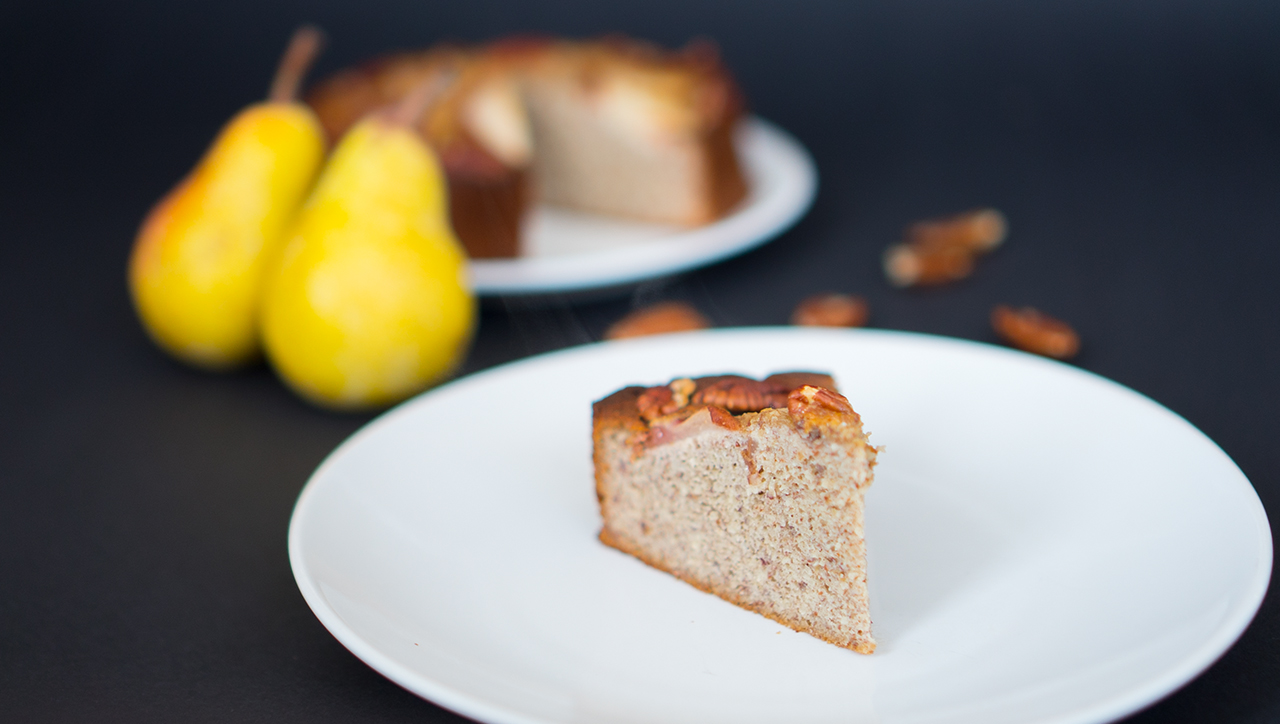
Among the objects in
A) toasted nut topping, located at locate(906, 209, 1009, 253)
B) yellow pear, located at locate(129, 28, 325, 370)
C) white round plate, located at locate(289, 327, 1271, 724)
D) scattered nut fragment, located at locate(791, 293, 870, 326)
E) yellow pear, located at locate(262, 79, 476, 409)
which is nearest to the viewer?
white round plate, located at locate(289, 327, 1271, 724)

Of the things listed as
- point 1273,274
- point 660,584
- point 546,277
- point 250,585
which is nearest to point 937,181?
point 1273,274

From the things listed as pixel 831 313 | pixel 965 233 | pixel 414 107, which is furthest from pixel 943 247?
pixel 414 107

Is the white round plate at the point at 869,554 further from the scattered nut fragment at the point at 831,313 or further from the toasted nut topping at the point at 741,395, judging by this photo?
the scattered nut fragment at the point at 831,313

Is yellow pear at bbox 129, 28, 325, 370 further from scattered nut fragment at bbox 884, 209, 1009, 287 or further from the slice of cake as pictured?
scattered nut fragment at bbox 884, 209, 1009, 287

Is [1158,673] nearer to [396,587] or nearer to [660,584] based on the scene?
[660,584]

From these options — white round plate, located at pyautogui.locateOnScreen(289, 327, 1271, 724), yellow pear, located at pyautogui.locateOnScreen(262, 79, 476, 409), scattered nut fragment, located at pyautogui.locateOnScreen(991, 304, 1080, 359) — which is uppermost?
yellow pear, located at pyautogui.locateOnScreen(262, 79, 476, 409)

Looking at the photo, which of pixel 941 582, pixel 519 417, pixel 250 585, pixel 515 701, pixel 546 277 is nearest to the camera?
pixel 515 701

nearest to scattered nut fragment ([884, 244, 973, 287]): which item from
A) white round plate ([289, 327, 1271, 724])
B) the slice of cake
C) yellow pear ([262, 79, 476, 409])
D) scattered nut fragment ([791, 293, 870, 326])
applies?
scattered nut fragment ([791, 293, 870, 326])
